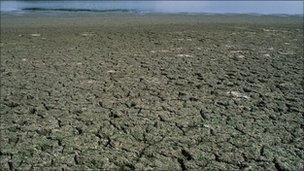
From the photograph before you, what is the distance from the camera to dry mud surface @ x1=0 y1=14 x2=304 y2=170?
12.8 ft

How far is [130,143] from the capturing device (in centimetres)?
414

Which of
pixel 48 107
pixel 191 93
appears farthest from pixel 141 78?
pixel 48 107

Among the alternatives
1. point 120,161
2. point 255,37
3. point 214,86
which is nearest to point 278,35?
point 255,37

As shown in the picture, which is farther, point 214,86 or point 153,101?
point 214,86

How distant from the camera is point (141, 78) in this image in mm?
6504

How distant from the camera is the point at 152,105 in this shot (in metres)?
5.24

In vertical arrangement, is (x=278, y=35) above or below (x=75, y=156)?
above

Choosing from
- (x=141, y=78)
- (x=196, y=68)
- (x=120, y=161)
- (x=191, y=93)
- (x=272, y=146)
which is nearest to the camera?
(x=120, y=161)

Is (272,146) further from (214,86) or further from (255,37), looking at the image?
(255,37)

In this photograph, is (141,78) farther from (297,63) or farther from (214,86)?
(297,63)

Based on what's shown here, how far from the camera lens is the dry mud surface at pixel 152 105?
12.8ft

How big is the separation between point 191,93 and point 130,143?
184 centimetres

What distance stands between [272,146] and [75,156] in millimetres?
2079

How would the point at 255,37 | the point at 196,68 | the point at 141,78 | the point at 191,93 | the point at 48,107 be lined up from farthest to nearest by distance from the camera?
1. the point at 255,37
2. the point at 196,68
3. the point at 141,78
4. the point at 191,93
5. the point at 48,107
